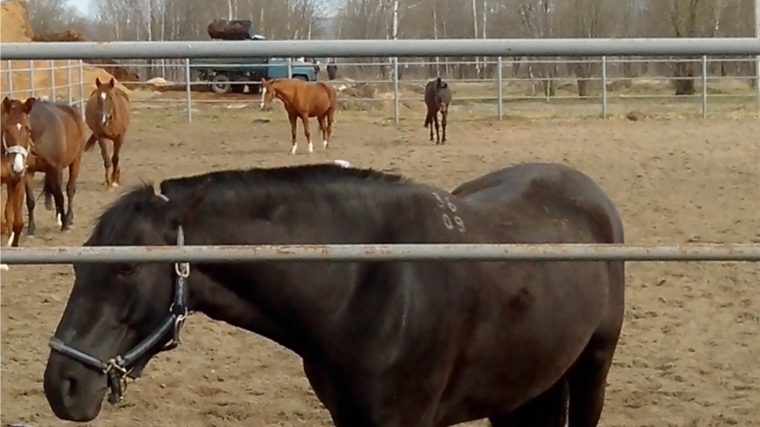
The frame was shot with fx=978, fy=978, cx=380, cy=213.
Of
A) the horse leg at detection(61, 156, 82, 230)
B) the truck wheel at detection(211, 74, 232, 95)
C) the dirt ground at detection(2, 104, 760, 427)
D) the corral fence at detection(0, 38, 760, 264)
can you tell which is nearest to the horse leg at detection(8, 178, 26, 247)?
the dirt ground at detection(2, 104, 760, 427)

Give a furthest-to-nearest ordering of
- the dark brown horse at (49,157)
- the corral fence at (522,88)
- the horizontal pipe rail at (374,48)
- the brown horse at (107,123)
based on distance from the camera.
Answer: the corral fence at (522,88)
the brown horse at (107,123)
the dark brown horse at (49,157)
the horizontal pipe rail at (374,48)

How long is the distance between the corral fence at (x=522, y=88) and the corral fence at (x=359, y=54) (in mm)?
14915

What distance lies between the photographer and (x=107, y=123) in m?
10.3

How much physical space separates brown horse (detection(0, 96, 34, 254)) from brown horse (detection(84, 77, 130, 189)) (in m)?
3.08

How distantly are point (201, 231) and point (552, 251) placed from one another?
985 millimetres

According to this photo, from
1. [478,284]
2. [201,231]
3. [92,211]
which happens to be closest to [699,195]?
[92,211]

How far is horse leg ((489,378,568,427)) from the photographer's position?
3.26 m

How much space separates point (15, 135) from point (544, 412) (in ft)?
15.7

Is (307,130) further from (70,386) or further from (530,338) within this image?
(70,386)

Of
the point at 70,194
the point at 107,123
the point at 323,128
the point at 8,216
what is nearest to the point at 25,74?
the point at 323,128

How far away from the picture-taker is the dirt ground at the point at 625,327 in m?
3.99

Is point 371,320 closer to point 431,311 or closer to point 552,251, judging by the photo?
point 431,311

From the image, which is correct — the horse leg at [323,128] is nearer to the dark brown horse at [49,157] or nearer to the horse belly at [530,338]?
the dark brown horse at [49,157]

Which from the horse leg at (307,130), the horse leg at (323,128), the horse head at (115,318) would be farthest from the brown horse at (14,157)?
the horse leg at (323,128)
